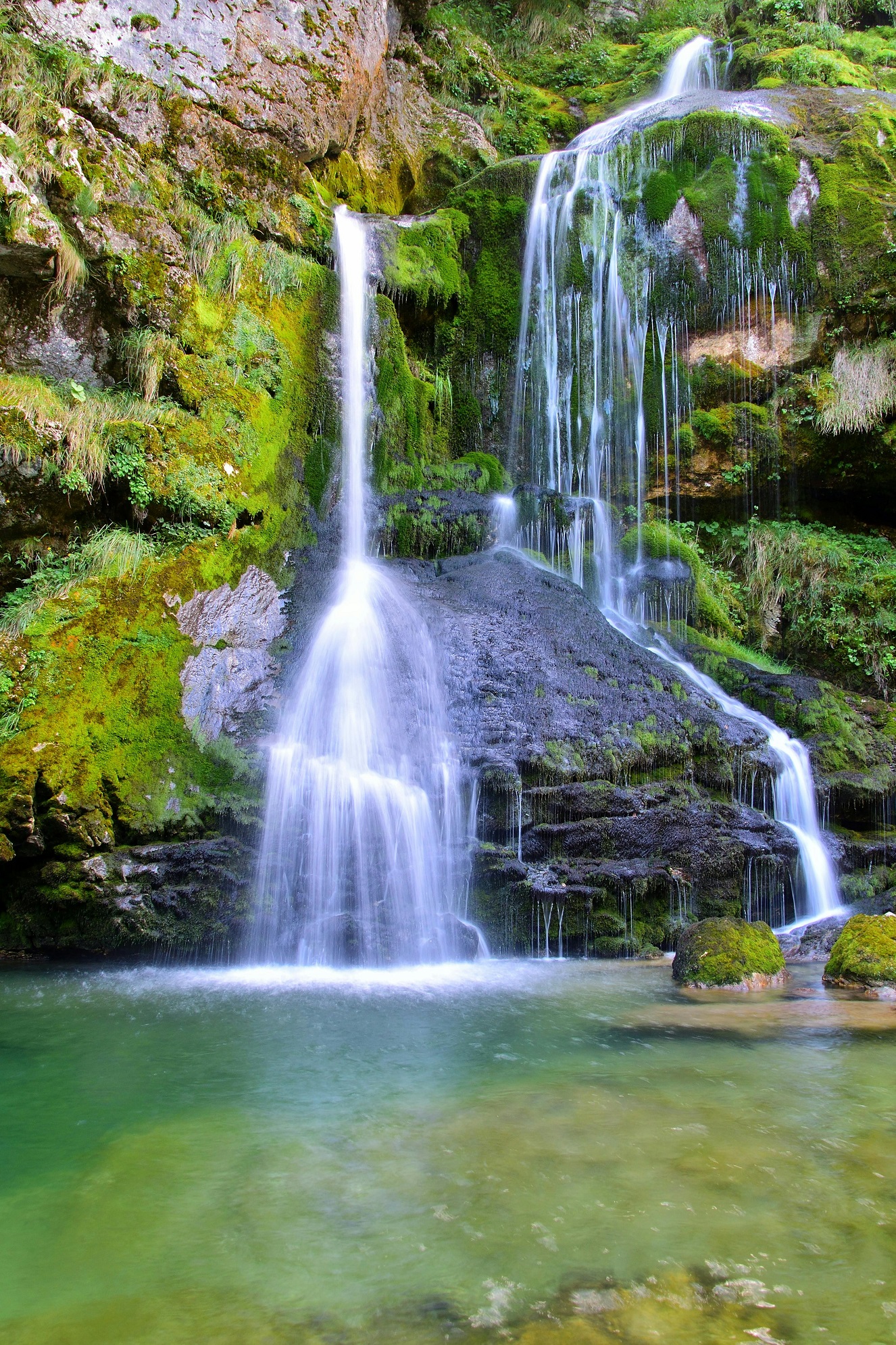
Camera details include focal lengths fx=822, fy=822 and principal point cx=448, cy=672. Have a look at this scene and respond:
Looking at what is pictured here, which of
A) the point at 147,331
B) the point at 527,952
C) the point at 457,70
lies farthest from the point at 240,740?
the point at 457,70

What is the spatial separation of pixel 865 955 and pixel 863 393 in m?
9.44

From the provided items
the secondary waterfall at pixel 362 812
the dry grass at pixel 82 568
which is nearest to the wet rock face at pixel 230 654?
the secondary waterfall at pixel 362 812

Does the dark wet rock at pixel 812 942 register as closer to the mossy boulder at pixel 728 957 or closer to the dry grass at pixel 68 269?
the mossy boulder at pixel 728 957

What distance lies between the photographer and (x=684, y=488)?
509 inches

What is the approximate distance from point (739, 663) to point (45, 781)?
289 inches

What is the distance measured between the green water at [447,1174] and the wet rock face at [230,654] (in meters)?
2.82

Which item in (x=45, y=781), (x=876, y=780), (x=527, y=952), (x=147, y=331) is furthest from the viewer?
(x=147, y=331)

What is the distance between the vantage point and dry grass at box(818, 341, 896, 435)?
1212cm

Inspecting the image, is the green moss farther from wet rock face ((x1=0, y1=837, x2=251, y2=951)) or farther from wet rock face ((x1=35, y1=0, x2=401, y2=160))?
wet rock face ((x1=35, y1=0, x2=401, y2=160))

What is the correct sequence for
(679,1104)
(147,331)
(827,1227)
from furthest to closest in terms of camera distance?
(147,331) → (679,1104) → (827,1227)

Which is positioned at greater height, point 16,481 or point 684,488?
point 684,488

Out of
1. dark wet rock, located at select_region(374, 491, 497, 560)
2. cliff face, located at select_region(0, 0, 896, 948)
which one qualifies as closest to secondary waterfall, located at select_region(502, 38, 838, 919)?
cliff face, located at select_region(0, 0, 896, 948)

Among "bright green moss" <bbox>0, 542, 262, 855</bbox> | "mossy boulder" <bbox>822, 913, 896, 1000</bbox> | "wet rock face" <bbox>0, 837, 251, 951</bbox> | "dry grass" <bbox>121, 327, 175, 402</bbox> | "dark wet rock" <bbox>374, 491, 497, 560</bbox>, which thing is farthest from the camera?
"dark wet rock" <bbox>374, 491, 497, 560</bbox>

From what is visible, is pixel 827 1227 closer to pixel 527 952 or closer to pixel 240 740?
pixel 527 952
